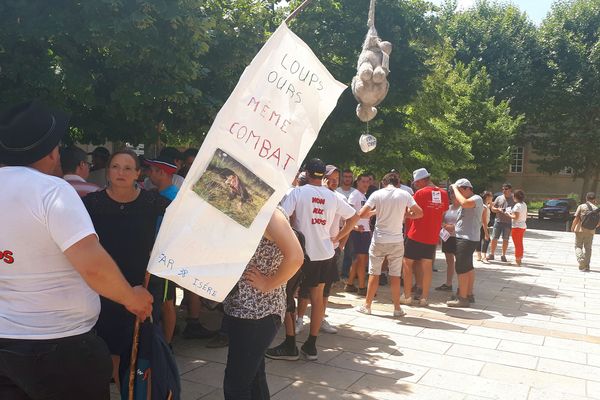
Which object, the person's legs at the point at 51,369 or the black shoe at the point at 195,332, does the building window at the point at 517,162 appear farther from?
the person's legs at the point at 51,369

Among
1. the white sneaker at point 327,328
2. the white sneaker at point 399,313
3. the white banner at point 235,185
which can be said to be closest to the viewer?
the white banner at point 235,185

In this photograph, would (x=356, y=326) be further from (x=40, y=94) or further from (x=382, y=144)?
(x=382, y=144)

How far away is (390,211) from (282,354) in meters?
2.66

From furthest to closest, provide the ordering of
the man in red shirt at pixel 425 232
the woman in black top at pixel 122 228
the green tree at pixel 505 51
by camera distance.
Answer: the green tree at pixel 505 51 < the man in red shirt at pixel 425 232 < the woman in black top at pixel 122 228

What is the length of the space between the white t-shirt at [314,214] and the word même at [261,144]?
286 centimetres

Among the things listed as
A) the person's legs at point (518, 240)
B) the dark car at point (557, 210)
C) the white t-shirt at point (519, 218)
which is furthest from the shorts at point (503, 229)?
the dark car at point (557, 210)

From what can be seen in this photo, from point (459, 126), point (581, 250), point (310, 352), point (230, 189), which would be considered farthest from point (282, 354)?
point (459, 126)

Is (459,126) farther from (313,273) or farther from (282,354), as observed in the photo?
(282,354)

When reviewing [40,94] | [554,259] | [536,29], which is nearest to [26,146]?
[40,94]

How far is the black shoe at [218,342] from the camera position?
215 inches

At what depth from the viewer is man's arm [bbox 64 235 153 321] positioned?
204cm

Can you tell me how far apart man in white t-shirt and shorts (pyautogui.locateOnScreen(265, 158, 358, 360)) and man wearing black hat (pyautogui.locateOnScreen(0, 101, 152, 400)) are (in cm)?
314

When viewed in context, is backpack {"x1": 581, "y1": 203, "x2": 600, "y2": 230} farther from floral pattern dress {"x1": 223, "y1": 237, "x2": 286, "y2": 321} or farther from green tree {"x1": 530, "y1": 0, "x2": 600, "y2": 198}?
green tree {"x1": 530, "y1": 0, "x2": 600, "y2": 198}

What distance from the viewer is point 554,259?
14.6 m
